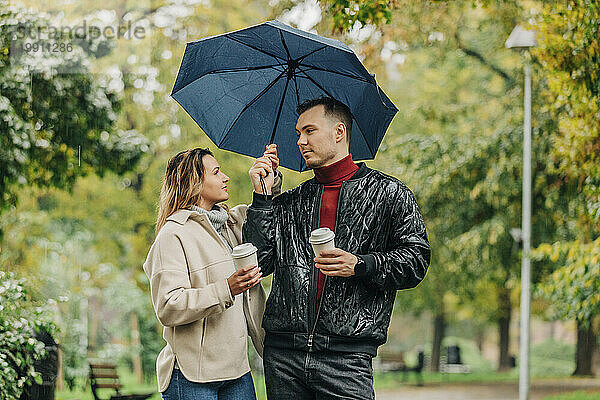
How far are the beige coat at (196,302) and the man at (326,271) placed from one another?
0.16m

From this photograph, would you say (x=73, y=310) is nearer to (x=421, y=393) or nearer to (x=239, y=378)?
(x=421, y=393)

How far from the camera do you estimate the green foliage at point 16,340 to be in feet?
18.6

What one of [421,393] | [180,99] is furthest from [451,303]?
[180,99]

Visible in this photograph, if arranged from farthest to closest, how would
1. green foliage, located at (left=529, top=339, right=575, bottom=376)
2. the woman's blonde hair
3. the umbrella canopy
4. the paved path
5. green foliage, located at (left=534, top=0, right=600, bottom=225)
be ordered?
green foliage, located at (left=529, top=339, right=575, bottom=376) < the paved path < green foliage, located at (left=534, top=0, right=600, bottom=225) < the umbrella canopy < the woman's blonde hair

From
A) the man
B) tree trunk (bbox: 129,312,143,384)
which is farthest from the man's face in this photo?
tree trunk (bbox: 129,312,143,384)

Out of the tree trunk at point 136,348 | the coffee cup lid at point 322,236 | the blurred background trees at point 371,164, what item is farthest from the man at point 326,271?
the tree trunk at point 136,348

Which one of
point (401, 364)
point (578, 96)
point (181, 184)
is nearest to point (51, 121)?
point (578, 96)

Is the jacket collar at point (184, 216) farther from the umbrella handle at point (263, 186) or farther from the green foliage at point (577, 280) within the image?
the green foliage at point (577, 280)

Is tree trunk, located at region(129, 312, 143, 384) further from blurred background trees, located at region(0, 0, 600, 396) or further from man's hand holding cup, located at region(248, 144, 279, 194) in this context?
man's hand holding cup, located at region(248, 144, 279, 194)

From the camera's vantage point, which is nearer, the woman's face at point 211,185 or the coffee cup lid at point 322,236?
the coffee cup lid at point 322,236

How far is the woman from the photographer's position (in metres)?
3.40

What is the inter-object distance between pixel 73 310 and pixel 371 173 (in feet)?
47.8

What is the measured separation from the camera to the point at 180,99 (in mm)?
4078

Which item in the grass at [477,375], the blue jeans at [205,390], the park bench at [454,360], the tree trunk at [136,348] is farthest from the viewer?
the park bench at [454,360]
